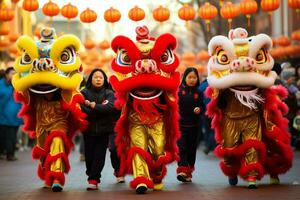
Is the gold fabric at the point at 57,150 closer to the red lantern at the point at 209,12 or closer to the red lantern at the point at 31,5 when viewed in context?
the red lantern at the point at 31,5

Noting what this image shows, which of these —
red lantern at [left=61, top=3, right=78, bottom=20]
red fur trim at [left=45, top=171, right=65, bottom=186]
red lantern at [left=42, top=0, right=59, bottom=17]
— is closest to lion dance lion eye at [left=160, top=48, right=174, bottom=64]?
red fur trim at [left=45, top=171, right=65, bottom=186]

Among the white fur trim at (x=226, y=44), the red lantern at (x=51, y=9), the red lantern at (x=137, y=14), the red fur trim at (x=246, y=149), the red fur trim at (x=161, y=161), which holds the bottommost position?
the red fur trim at (x=161, y=161)

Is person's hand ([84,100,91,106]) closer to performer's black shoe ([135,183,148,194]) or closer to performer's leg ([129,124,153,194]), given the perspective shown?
performer's leg ([129,124,153,194])

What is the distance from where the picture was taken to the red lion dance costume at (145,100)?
44.5 ft

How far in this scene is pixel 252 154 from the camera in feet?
46.0

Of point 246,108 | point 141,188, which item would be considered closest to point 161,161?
point 141,188

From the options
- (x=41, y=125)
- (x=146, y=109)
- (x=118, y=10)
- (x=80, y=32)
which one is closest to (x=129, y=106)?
(x=146, y=109)

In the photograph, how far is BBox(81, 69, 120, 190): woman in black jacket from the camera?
14474 mm

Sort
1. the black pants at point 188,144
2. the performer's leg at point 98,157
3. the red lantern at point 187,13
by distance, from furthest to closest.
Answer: the red lantern at point 187,13
the black pants at point 188,144
the performer's leg at point 98,157

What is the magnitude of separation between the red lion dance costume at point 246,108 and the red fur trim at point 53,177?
2.48 m

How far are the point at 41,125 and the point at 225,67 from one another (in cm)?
301

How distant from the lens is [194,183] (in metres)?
15.2

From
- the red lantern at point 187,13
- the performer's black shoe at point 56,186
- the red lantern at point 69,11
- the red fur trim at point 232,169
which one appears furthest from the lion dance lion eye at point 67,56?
the red lantern at point 69,11

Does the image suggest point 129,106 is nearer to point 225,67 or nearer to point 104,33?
point 225,67
